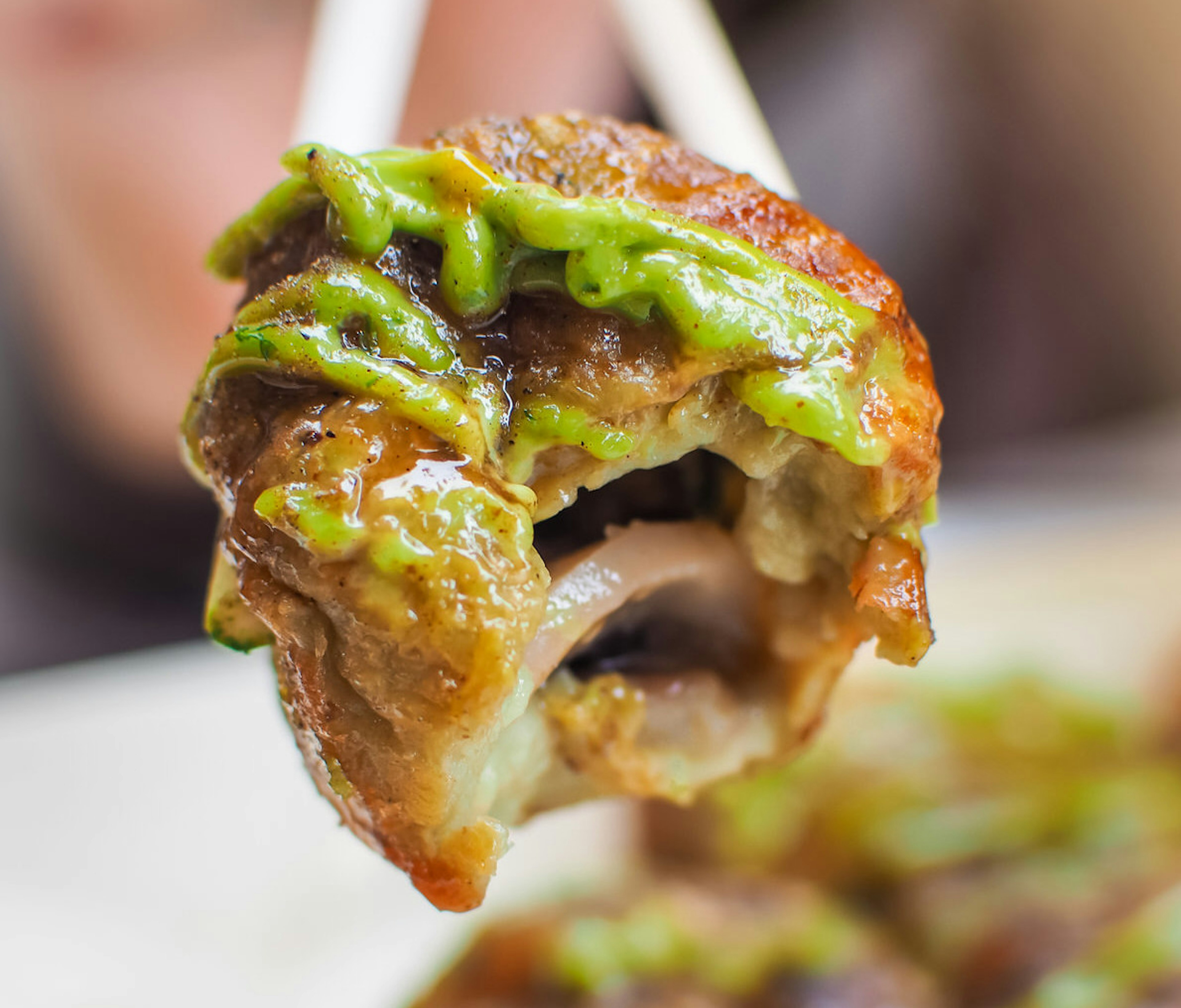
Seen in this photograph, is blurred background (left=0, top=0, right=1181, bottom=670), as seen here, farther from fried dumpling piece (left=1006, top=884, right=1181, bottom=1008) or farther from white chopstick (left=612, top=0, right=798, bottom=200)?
fried dumpling piece (left=1006, top=884, right=1181, bottom=1008)

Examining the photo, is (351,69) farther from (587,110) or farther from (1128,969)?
(587,110)

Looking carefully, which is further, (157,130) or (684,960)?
(157,130)

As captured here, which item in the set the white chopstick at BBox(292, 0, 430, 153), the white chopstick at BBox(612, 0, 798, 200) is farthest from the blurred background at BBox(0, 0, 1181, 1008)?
the white chopstick at BBox(612, 0, 798, 200)

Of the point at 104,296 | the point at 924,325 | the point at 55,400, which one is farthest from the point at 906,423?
the point at 924,325

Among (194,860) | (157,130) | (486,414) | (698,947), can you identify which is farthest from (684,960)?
(157,130)

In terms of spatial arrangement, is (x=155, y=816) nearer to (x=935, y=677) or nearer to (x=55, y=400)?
(x=935, y=677)

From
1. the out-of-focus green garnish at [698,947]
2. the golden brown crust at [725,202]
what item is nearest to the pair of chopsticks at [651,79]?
the golden brown crust at [725,202]
